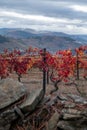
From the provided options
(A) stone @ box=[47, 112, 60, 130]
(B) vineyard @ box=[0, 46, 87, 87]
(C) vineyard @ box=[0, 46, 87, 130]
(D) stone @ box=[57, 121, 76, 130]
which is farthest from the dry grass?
(D) stone @ box=[57, 121, 76, 130]

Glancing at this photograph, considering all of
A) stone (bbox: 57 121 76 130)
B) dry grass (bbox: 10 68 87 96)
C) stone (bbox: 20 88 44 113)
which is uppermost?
stone (bbox: 20 88 44 113)

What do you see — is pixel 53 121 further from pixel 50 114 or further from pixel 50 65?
pixel 50 65

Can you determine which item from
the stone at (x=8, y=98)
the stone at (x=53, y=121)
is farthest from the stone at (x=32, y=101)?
the stone at (x=53, y=121)

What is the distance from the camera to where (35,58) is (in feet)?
83.2

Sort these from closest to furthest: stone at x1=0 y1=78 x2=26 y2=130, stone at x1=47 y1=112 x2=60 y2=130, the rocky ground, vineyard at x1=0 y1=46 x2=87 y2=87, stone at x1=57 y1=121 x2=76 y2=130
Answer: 1. stone at x1=57 y1=121 x2=76 y2=130
2. the rocky ground
3. stone at x1=47 y1=112 x2=60 y2=130
4. stone at x1=0 y1=78 x2=26 y2=130
5. vineyard at x1=0 y1=46 x2=87 y2=87

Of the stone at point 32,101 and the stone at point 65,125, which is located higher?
the stone at point 32,101

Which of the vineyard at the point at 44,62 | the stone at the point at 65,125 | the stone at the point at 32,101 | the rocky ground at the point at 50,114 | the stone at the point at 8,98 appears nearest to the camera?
the stone at the point at 65,125

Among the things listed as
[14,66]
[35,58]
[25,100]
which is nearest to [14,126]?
[25,100]

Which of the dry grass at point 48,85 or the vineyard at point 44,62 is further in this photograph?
the vineyard at point 44,62

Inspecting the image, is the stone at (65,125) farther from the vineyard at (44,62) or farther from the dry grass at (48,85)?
the vineyard at (44,62)

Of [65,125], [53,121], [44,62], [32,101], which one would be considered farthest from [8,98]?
[44,62]

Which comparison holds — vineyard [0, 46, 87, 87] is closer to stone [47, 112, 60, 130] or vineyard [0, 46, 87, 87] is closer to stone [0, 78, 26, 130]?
stone [0, 78, 26, 130]

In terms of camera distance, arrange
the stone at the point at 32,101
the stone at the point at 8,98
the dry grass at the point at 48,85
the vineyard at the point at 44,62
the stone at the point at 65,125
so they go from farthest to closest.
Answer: the vineyard at the point at 44,62, the dry grass at the point at 48,85, the stone at the point at 32,101, the stone at the point at 8,98, the stone at the point at 65,125

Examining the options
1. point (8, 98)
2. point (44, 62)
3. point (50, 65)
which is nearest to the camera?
point (8, 98)
